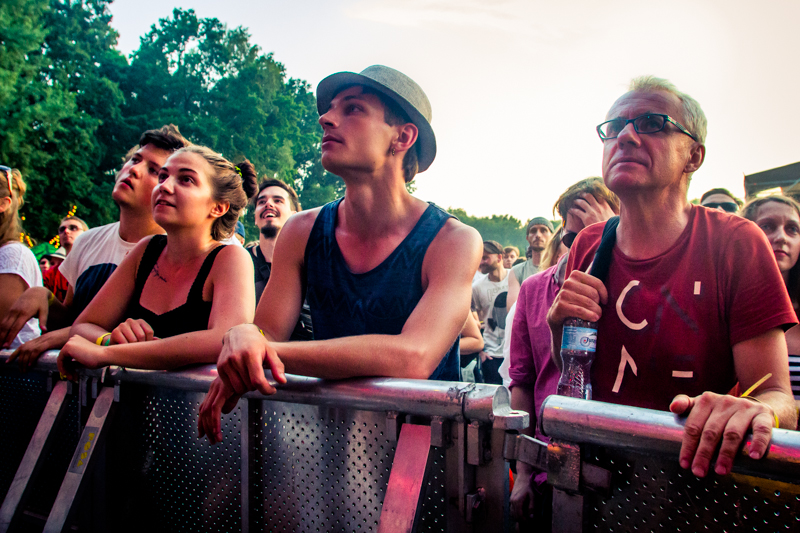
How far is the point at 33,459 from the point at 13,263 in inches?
75.6

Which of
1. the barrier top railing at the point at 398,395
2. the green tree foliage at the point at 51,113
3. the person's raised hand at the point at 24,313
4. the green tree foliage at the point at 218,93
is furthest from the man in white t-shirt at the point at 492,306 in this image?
the green tree foliage at the point at 218,93

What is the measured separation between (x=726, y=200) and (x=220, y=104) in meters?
30.6

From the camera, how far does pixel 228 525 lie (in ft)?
5.56

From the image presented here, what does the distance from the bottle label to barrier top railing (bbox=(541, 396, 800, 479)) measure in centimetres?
50

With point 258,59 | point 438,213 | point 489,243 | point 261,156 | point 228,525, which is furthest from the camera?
point 258,59

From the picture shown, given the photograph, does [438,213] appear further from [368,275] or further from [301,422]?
[301,422]

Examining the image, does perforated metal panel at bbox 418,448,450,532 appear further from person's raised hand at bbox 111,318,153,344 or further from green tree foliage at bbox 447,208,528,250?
green tree foliage at bbox 447,208,528,250

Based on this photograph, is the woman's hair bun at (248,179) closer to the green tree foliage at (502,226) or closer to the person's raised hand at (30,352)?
the person's raised hand at (30,352)

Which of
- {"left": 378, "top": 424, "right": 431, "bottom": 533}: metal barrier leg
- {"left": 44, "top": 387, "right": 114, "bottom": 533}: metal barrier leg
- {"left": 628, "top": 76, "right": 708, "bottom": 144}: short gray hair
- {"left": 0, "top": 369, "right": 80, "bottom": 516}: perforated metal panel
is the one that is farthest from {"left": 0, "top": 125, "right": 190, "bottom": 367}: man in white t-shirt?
{"left": 628, "top": 76, "right": 708, "bottom": 144}: short gray hair

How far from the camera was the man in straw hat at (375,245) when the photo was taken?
2031 mm

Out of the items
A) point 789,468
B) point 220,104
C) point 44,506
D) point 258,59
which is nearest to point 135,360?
point 44,506

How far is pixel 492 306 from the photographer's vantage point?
7508 mm

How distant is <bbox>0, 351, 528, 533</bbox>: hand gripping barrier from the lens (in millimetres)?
1314

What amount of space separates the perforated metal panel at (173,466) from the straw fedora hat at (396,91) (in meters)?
1.45
